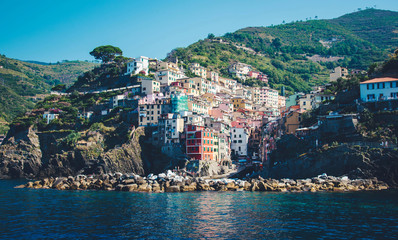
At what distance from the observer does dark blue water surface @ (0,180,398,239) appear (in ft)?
81.2

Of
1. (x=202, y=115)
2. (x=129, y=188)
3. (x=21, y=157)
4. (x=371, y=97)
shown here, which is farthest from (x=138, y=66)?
(x=371, y=97)

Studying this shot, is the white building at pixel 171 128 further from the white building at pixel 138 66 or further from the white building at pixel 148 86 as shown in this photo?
the white building at pixel 138 66

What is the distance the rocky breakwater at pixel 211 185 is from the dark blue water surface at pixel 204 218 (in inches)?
352

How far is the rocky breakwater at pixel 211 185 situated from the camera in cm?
5225

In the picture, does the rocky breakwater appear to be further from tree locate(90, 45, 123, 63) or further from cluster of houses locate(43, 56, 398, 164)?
tree locate(90, 45, 123, 63)

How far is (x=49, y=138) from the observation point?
3691 inches

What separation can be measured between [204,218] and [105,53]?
354ft

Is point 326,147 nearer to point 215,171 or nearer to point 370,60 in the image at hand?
point 215,171

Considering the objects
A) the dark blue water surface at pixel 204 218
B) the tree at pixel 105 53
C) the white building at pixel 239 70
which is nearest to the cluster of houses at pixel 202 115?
the tree at pixel 105 53

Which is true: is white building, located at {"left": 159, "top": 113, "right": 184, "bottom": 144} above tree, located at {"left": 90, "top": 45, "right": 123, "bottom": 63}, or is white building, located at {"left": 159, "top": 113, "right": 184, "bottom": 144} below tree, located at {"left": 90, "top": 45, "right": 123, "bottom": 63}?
below

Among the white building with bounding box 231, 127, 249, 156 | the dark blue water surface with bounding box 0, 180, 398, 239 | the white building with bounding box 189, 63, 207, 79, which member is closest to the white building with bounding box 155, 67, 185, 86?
the white building with bounding box 189, 63, 207, 79

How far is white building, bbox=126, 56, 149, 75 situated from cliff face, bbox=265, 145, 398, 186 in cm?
6552

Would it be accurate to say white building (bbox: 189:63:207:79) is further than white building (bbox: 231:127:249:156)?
Yes

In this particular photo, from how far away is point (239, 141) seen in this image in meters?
90.2
